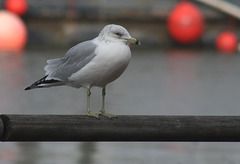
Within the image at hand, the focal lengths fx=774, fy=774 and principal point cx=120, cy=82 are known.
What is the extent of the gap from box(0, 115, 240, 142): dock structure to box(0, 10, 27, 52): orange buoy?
1082cm

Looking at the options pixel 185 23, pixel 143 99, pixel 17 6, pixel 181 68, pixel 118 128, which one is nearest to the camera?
pixel 118 128

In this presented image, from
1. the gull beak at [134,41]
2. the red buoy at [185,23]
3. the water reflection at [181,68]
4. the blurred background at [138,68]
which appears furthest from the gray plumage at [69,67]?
the red buoy at [185,23]

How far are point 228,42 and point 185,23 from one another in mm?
919

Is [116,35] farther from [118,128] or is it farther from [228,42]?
[228,42]

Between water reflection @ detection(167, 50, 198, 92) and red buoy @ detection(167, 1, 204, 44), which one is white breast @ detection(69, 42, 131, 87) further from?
red buoy @ detection(167, 1, 204, 44)

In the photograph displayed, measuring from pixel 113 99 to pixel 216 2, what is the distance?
765 centimetres

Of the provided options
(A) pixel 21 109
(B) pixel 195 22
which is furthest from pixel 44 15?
(A) pixel 21 109

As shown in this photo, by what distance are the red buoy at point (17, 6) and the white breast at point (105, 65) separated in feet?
39.1

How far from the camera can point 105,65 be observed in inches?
128

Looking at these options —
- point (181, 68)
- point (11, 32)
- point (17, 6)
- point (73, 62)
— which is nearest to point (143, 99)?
point (181, 68)

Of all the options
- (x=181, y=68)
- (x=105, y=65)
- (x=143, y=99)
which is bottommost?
(x=105, y=65)

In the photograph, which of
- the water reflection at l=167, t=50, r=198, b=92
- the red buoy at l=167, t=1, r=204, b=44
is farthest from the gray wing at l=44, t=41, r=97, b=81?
the red buoy at l=167, t=1, r=204, b=44

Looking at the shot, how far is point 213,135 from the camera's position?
10.7ft

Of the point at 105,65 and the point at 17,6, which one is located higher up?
the point at 17,6
